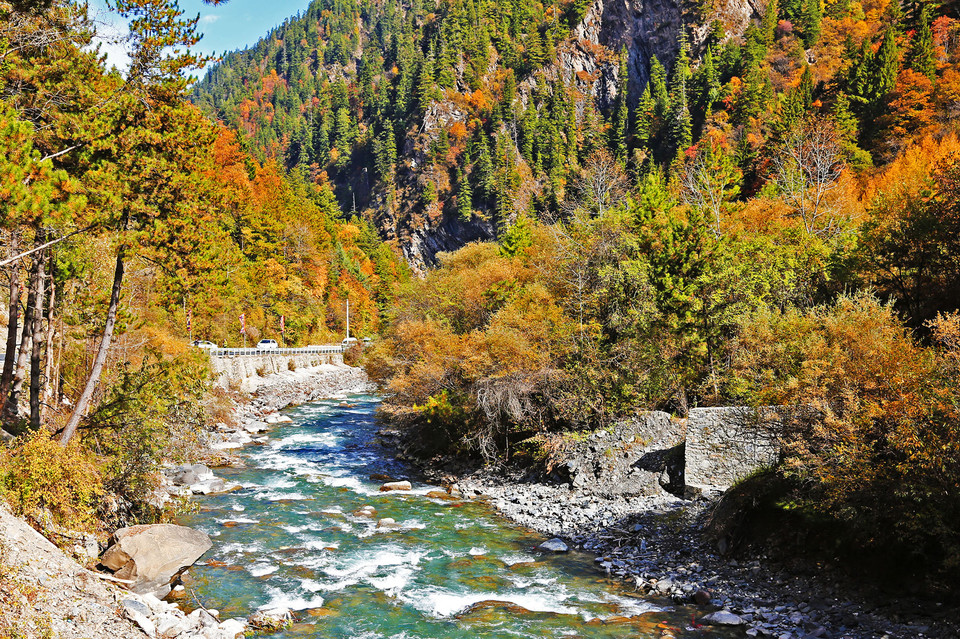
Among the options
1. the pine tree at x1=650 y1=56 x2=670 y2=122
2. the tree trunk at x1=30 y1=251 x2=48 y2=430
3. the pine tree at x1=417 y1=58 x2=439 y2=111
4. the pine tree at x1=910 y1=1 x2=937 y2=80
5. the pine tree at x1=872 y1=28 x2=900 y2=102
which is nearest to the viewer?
the tree trunk at x1=30 y1=251 x2=48 y2=430

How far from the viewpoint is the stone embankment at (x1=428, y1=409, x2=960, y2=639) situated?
10.1 meters

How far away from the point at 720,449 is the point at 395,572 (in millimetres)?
9695

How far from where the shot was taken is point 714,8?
4377 inches

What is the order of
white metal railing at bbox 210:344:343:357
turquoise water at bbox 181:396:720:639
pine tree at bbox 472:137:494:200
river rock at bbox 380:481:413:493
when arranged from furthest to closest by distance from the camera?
pine tree at bbox 472:137:494:200
white metal railing at bbox 210:344:343:357
river rock at bbox 380:481:413:493
turquoise water at bbox 181:396:720:639

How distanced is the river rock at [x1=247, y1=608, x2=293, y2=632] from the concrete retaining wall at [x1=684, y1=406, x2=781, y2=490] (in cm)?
1166

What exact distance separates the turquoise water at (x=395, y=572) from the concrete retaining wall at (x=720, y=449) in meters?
4.88

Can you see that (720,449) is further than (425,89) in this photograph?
No

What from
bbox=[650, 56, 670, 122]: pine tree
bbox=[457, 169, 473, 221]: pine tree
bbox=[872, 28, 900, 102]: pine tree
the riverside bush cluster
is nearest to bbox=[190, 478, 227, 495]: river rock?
the riverside bush cluster

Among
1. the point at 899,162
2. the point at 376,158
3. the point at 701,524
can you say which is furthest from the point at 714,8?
the point at 701,524

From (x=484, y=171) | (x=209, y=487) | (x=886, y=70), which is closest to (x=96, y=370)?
(x=209, y=487)

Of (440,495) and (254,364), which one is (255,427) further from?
(440,495)

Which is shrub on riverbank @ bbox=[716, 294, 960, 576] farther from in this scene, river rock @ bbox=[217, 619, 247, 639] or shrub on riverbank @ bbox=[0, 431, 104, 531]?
shrub on riverbank @ bbox=[0, 431, 104, 531]

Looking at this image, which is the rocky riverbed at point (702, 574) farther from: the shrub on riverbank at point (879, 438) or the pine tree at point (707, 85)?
the pine tree at point (707, 85)

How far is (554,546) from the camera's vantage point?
14930 millimetres
